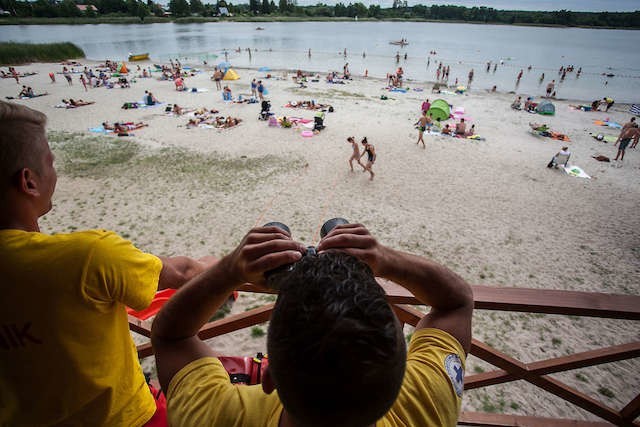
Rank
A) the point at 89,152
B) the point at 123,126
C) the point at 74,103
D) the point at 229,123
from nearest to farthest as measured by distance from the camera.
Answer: the point at 89,152, the point at 123,126, the point at 229,123, the point at 74,103

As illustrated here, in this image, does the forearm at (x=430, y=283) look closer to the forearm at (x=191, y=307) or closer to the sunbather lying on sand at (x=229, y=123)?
the forearm at (x=191, y=307)

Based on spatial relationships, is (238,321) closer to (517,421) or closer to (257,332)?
(517,421)

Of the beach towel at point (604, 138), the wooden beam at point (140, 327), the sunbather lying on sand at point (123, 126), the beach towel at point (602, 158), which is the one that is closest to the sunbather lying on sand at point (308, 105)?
the sunbather lying on sand at point (123, 126)

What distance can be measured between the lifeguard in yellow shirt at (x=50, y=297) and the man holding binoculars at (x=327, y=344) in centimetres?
26

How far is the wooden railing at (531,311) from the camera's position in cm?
164

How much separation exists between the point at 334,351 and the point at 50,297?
42.0 inches

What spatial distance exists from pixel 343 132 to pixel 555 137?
12552 millimetres

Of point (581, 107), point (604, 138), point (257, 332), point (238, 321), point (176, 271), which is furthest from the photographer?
point (581, 107)

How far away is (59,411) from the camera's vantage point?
48.2 inches

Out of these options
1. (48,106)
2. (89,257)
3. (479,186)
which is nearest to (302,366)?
(89,257)

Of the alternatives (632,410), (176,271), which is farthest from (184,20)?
(632,410)

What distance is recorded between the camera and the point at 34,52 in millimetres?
36562

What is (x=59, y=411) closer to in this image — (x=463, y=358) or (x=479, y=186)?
(x=463, y=358)

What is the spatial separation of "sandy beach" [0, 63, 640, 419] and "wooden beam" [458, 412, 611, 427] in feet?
6.03
